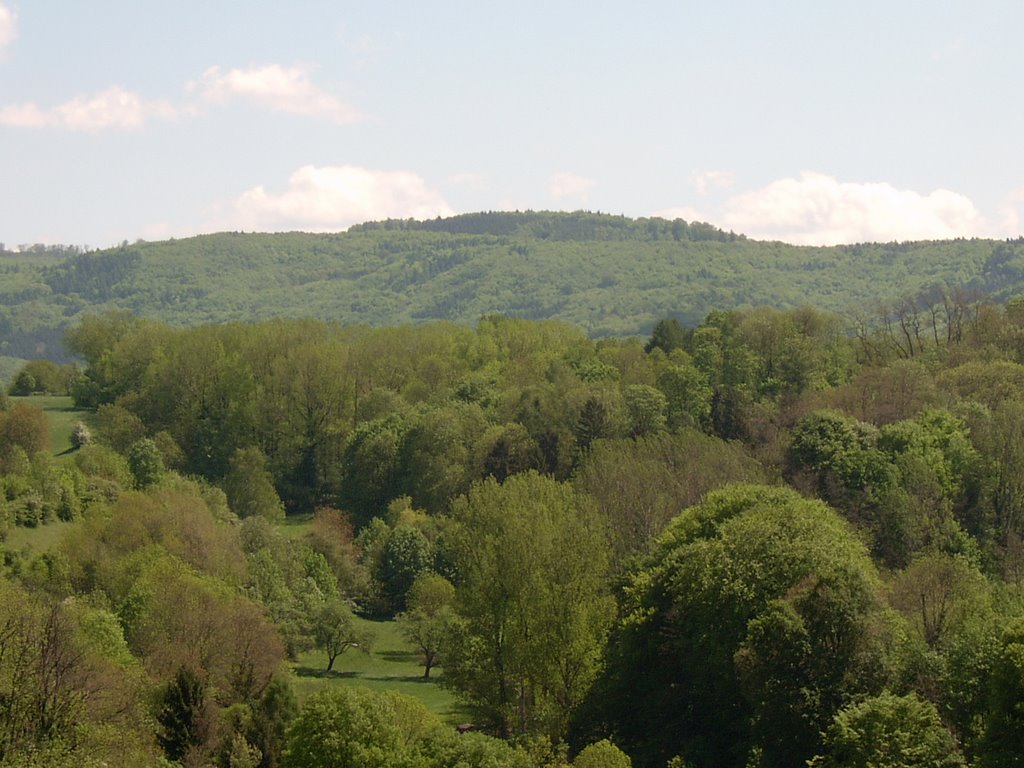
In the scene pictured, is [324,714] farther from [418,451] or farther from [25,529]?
[418,451]

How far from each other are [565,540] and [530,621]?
3.72m

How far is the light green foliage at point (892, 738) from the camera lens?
31453 millimetres

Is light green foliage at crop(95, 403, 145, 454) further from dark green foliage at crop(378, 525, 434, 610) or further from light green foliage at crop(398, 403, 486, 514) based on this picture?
dark green foliage at crop(378, 525, 434, 610)

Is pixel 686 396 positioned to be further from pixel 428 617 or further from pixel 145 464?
pixel 145 464

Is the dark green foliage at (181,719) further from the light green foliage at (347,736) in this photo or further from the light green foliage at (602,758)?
the light green foliage at (602,758)

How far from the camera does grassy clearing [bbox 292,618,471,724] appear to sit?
5525cm

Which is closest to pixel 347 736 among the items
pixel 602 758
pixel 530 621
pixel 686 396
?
pixel 602 758

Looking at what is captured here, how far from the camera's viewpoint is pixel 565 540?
160 ft

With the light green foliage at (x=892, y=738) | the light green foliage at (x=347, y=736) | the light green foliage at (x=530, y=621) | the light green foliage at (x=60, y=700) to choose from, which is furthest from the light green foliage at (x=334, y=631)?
the light green foliage at (x=892, y=738)

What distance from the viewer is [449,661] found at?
51.7 meters

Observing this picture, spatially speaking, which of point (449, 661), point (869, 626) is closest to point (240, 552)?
point (449, 661)

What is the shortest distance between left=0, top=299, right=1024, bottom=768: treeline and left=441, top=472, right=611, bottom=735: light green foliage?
0.13 m

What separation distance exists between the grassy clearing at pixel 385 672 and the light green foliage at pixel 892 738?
22454 millimetres

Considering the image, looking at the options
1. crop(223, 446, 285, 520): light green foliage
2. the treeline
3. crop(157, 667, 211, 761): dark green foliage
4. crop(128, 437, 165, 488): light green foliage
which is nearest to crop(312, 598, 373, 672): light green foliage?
the treeline
